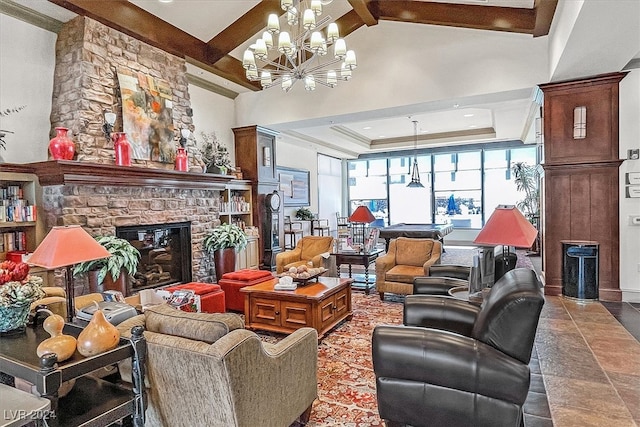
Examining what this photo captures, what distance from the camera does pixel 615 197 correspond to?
4.92m

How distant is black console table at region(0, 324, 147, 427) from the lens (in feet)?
5.35

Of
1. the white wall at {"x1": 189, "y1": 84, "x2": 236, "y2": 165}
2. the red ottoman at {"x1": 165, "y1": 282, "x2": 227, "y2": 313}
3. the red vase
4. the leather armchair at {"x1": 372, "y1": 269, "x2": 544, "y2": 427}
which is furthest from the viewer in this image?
the white wall at {"x1": 189, "y1": 84, "x2": 236, "y2": 165}

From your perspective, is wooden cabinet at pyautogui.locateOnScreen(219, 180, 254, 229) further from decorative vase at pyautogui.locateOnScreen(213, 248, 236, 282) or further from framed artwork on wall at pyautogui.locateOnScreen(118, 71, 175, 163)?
framed artwork on wall at pyautogui.locateOnScreen(118, 71, 175, 163)

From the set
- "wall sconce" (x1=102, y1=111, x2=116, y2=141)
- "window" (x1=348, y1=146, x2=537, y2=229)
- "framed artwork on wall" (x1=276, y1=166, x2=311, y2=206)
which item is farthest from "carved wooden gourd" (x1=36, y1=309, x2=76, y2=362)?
"window" (x1=348, y1=146, x2=537, y2=229)

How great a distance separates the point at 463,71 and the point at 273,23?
341cm

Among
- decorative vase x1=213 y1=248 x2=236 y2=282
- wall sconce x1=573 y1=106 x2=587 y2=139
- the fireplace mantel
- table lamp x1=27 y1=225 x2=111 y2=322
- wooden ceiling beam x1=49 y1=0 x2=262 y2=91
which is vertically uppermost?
wooden ceiling beam x1=49 y1=0 x2=262 y2=91

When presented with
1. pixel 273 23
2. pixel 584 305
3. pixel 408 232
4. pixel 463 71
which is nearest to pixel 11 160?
pixel 273 23

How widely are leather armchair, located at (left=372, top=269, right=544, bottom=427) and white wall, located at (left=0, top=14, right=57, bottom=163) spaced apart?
486 centimetres

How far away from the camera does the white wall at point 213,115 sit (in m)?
7.07

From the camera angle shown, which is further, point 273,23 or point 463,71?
point 463,71

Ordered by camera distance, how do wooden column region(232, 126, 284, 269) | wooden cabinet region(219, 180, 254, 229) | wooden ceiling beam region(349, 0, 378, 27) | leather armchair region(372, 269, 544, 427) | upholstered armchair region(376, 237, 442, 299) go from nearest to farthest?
leather armchair region(372, 269, 544, 427) < upholstered armchair region(376, 237, 442, 299) < wooden ceiling beam region(349, 0, 378, 27) < wooden cabinet region(219, 180, 254, 229) < wooden column region(232, 126, 284, 269)

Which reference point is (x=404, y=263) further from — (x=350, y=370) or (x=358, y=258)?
(x=350, y=370)

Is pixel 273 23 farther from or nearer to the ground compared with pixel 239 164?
farther from the ground

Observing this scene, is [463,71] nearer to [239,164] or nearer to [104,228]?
[239,164]
